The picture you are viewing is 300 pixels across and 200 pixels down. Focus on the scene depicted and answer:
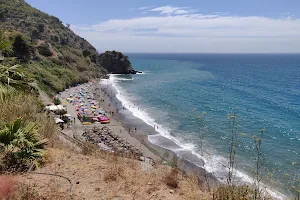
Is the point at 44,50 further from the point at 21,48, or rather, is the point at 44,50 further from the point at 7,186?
the point at 7,186

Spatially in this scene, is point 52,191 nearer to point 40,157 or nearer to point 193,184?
point 40,157

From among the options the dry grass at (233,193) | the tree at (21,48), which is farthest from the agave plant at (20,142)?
the tree at (21,48)

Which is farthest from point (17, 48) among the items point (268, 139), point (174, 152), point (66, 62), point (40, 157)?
point (40, 157)

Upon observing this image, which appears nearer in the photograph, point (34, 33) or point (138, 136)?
point (138, 136)

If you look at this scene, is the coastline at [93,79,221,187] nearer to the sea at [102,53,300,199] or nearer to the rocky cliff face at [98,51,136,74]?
the sea at [102,53,300,199]

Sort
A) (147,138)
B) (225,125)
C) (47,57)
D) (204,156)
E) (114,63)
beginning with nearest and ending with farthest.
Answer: (204,156), (147,138), (225,125), (47,57), (114,63)

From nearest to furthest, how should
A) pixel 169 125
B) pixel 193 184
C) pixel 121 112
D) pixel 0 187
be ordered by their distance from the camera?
1. pixel 0 187
2. pixel 193 184
3. pixel 169 125
4. pixel 121 112

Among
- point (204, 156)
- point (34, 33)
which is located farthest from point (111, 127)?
point (34, 33)

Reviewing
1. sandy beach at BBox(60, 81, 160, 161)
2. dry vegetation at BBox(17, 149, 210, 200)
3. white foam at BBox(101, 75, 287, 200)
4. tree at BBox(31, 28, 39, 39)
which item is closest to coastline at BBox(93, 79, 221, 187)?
sandy beach at BBox(60, 81, 160, 161)
